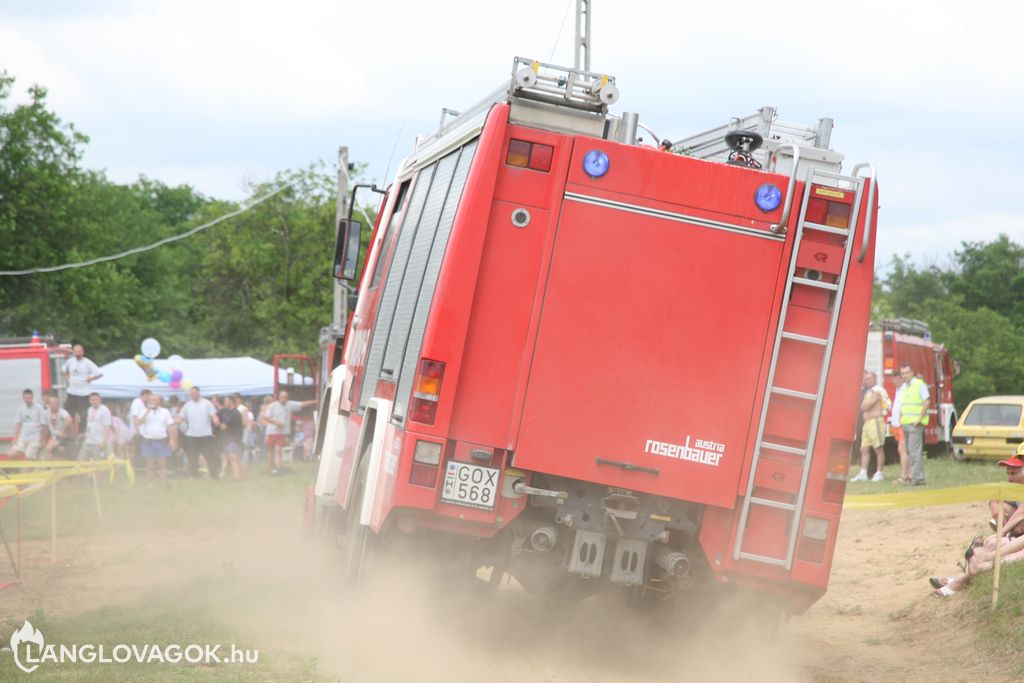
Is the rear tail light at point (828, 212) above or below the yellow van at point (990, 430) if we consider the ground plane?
above

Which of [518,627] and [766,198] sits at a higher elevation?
[766,198]

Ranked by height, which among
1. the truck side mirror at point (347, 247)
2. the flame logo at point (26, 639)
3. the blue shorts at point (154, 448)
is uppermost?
the truck side mirror at point (347, 247)

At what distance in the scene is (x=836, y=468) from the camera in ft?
24.9

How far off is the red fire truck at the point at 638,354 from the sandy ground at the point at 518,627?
0.79 m

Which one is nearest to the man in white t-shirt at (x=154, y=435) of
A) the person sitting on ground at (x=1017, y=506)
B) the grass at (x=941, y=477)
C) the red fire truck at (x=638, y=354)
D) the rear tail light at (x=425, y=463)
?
the grass at (x=941, y=477)

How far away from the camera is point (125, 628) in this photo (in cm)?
857

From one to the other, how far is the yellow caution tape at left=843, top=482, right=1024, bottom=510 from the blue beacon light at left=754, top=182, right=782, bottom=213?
9.62 feet

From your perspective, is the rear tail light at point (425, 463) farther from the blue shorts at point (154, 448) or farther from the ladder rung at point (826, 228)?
the blue shorts at point (154, 448)

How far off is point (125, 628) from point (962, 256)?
77.8 metres

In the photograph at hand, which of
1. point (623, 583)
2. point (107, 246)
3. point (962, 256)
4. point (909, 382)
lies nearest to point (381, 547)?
point (623, 583)

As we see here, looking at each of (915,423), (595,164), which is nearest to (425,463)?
(595,164)

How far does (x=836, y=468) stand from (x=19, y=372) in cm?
2375

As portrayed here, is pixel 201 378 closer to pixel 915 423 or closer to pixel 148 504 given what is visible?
pixel 148 504

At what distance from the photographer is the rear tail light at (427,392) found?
7.42m
